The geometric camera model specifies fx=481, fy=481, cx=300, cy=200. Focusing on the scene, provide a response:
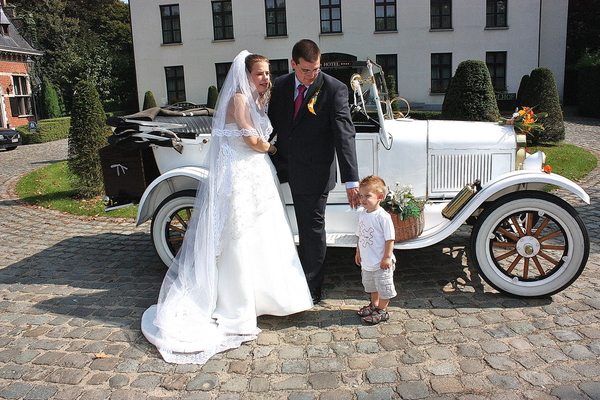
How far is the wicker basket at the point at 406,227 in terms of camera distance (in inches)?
→ 159

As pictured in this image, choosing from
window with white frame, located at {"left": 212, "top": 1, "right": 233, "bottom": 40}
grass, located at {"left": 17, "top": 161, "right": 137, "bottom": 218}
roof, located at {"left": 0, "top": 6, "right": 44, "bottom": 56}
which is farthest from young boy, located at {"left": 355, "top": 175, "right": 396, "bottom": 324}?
roof, located at {"left": 0, "top": 6, "right": 44, "bottom": 56}

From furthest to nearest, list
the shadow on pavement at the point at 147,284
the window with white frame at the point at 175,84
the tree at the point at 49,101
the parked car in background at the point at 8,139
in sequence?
the tree at the point at 49,101 → the window with white frame at the point at 175,84 → the parked car in background at the point at 8,139 → the shadow on pavement at the point at 147,284

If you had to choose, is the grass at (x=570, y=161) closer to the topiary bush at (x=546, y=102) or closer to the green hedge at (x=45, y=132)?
the topiary bush at (x=546, y=102)

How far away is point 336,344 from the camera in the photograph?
134 inches

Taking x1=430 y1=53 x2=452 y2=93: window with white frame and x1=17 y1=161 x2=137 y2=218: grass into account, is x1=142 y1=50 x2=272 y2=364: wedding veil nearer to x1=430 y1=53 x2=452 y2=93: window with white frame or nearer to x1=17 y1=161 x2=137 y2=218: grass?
x1=17 y1=161 x2=137 y2=218: grass

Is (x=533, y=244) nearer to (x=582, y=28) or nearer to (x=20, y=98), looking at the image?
(x=20, y=98)

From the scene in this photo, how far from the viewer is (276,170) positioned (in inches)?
162

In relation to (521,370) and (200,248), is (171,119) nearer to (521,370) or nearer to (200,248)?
(200,248)

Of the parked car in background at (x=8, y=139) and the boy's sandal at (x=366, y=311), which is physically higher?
the parked car in background at (x=8, y=139)

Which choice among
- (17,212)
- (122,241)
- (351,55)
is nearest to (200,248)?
(122,241)

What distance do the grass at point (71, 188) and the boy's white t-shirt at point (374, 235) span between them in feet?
16.4

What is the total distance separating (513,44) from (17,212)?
25.9 metres

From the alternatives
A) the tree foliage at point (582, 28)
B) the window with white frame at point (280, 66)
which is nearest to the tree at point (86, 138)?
the window with white frame at point (280, 66)

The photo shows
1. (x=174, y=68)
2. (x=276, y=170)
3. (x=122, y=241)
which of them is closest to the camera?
(x=276, y=170)
